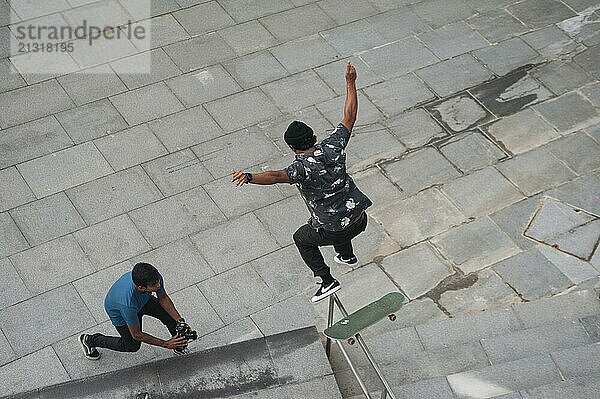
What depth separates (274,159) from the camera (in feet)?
32.4

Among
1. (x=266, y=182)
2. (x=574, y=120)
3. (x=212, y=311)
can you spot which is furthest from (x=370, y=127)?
(x=266, y=182)

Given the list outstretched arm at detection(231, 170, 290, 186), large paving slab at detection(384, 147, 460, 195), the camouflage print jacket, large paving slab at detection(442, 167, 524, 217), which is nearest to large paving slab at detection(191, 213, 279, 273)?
large paving slab at detection(384, 147, 460, 195)

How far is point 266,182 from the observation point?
6.32 metres

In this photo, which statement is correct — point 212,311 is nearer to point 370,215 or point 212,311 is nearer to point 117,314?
point 117,314

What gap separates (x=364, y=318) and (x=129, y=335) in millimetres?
2237

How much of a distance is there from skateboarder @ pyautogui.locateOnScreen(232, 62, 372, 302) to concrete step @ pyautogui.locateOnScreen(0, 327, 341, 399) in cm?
74

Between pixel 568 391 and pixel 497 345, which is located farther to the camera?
pixel 497 345

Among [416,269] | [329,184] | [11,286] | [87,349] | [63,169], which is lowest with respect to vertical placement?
[11,286]

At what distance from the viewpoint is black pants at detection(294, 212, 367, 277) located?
718 cm

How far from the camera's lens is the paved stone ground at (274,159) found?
8523 millimetres

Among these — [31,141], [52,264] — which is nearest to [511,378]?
[52,264]

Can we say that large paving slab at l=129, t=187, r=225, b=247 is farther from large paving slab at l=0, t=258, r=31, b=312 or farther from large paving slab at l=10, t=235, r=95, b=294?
large paving slab at l=0, t=258, r=31, b=312

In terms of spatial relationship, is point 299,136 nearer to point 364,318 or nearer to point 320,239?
point 320,239

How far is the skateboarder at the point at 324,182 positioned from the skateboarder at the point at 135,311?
3.52ft
